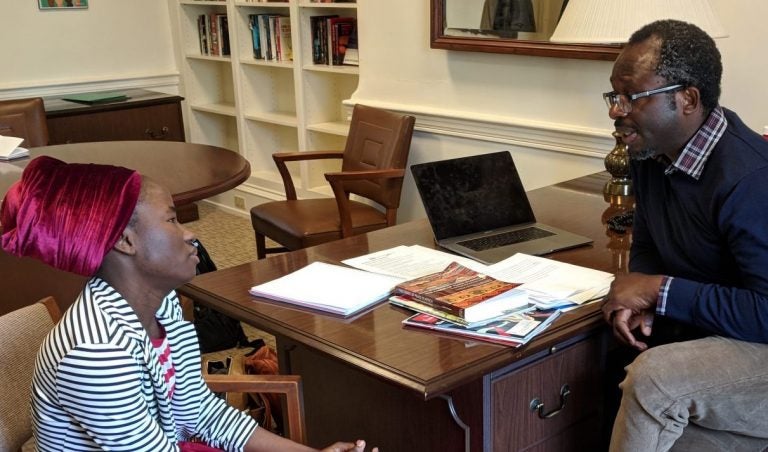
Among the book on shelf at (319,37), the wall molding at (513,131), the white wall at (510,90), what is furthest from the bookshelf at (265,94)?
the wall molding at (513,131)

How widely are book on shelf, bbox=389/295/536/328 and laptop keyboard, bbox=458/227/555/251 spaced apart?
1.33 feet

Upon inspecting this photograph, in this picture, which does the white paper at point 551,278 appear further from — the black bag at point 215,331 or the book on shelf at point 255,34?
the book on shelf at point 255,34

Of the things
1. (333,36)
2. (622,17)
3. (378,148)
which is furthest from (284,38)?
(622,17)

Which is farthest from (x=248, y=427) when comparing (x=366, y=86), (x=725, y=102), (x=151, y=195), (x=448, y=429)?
(x=366, y=86)

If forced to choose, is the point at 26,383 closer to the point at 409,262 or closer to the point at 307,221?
the point at 409,262

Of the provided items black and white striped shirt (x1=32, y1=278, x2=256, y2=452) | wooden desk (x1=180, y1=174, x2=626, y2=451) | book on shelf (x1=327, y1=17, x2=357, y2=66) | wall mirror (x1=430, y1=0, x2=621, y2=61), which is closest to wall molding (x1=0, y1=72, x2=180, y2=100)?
book on shelf (x1=327, y1=17, x2=357, y2=66)

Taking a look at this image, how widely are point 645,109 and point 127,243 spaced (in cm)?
104

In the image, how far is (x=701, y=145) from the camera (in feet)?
5.36

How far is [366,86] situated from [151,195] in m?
2.64

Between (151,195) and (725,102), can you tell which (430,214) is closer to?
(151,195)

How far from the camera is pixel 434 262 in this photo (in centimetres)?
194

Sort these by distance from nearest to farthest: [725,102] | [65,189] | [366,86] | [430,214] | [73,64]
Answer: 1. [65,189]
2. [430,214]
3. [725,102]
4. [366,86]
5. [73,64]

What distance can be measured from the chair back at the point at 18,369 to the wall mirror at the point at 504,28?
6.71 ft

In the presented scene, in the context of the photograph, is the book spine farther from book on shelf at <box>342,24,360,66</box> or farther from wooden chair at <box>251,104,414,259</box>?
book on shelf at <box>342,24,360,66</box>
